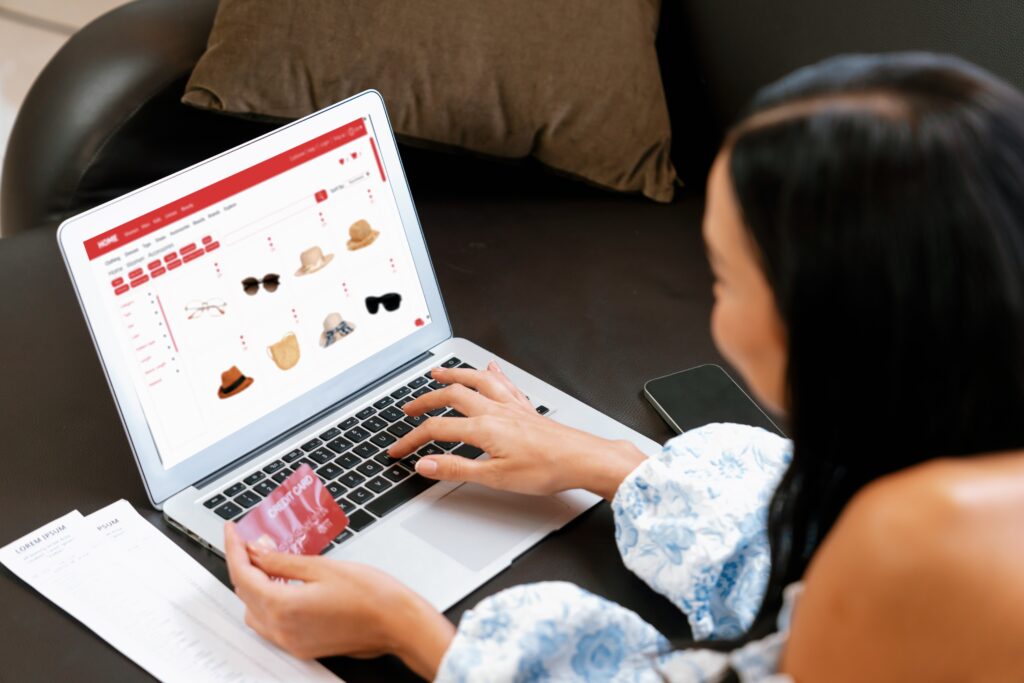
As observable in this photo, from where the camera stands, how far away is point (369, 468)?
0.91m

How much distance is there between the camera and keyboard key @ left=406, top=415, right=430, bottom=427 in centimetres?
96

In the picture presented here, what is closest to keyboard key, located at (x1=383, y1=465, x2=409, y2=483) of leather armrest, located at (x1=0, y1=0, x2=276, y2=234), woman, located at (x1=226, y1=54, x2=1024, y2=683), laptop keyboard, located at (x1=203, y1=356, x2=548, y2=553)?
laptop keyboard, located at (x1=203, y1=356, x2=548, y2=553)

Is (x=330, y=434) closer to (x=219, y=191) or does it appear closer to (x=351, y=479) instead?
(x=351, y=479)

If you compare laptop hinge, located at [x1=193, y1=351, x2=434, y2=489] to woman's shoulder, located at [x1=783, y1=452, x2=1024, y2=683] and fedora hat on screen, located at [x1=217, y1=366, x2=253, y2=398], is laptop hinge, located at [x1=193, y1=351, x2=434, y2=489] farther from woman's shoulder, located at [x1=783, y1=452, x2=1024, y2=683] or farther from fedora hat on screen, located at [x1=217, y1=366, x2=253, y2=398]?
woman's shoulder, located at [x1=783, y1=452, x2=1024, y2=683]

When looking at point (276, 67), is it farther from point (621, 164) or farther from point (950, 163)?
point (950, 163)

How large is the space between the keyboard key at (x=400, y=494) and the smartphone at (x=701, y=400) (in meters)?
0.26

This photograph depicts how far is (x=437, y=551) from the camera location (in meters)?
0.83

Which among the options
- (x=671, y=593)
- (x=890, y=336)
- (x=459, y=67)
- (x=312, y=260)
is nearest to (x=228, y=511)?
(x=312, y=260)

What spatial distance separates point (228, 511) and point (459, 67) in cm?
69

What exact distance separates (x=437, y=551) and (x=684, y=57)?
90 cm

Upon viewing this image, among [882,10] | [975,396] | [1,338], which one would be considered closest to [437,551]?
[975,396]

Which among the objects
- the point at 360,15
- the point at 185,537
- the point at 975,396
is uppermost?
the point at 360,15

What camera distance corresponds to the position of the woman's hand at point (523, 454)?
33.9 inches

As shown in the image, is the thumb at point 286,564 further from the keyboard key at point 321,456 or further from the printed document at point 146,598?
the keyboard key at point 321,456
